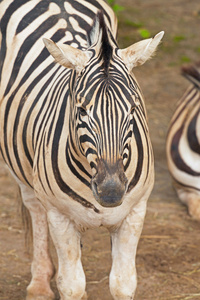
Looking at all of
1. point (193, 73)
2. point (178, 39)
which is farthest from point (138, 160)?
point (178, 39)

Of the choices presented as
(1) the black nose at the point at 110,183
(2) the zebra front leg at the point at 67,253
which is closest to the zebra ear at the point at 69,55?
(1) the black nose at the point at 110,183

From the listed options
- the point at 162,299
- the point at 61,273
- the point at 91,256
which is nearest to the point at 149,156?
the point at 61,273

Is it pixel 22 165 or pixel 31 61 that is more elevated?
pixel 31 61

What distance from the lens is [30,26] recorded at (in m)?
4.19

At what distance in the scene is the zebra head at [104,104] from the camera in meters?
2.88

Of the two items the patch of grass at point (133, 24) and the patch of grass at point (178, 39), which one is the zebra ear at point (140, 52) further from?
the patch of grass at point (133, 24)

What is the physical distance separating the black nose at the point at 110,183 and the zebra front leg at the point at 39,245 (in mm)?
1504

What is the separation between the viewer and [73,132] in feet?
10.5

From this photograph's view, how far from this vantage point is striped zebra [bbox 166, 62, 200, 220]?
589 centimetres

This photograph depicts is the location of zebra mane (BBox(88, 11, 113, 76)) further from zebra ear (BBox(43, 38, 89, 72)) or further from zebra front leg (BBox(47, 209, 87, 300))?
zebra front leg (BBox(47, 209, 87, 300))

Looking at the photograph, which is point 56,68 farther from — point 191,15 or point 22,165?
point 191,15

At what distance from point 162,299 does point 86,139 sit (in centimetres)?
180

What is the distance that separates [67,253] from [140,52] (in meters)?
1.31

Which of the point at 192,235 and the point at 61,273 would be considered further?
the point at 192,235
